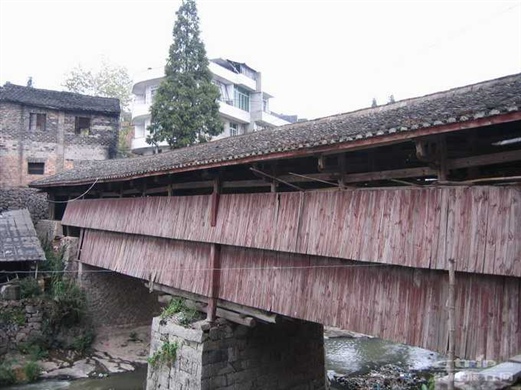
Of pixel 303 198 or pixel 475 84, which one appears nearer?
pixel 475 84

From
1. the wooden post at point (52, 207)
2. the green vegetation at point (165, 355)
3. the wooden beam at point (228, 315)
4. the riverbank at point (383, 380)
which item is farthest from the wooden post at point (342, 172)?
the wooden post at point (52, 207)

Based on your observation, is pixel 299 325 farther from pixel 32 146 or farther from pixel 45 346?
pixel 32 146

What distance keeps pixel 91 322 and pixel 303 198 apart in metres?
10.8

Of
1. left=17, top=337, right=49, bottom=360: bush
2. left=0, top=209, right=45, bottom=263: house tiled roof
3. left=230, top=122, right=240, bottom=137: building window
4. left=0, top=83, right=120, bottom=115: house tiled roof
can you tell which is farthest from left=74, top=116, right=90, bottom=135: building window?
left=17, top=337, right=49, bottom=360: bush

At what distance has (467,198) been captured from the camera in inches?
197

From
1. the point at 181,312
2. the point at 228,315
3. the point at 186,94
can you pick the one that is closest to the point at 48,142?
the point at 186,94

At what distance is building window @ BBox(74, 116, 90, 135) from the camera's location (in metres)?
23.2

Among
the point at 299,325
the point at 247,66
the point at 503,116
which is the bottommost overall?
the point at 299,325

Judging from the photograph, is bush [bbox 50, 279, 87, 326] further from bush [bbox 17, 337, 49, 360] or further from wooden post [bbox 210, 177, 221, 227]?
wooden post [bbox 210, 177, 221, 227]

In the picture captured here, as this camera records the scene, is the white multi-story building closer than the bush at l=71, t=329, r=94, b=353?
No

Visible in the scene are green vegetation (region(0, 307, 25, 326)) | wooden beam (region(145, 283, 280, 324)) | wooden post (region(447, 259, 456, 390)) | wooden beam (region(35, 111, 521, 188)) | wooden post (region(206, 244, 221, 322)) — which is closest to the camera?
wooden beam (region(35, 111, 521, 188))

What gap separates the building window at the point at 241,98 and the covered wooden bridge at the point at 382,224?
20399 millimetres

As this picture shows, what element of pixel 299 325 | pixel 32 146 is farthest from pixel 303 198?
pixel 32 146

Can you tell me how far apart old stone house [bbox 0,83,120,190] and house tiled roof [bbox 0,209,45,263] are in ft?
15.4
